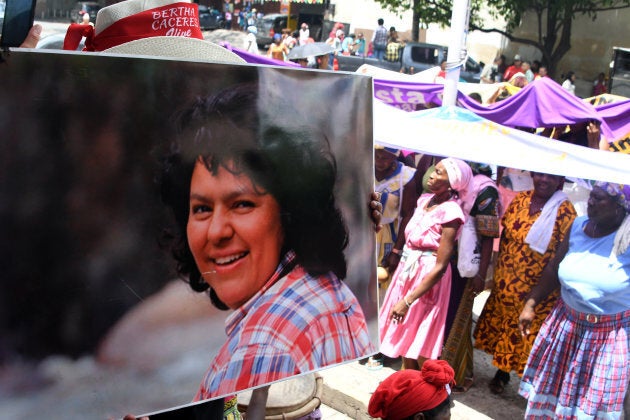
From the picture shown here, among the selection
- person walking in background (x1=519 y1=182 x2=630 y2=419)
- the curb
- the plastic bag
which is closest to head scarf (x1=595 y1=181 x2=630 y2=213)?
person walking in background (x1=519 y1=182 x2=630 y2=419)

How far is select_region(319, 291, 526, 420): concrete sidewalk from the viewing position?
545 cm

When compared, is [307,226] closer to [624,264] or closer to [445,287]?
[624,264]

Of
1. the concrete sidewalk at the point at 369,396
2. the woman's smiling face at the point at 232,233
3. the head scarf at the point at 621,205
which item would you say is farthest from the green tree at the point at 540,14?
the woman's smiling face at the point at 232,233

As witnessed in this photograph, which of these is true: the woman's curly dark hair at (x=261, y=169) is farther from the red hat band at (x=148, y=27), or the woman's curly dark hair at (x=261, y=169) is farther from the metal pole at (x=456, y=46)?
the metal pole at (x=456, y=46)

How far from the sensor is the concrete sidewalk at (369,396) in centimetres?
545

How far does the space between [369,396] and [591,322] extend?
161cm

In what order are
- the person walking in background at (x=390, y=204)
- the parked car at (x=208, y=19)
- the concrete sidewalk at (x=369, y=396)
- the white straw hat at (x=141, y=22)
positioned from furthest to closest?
the parked car at (x=208, y=19), the person walking in background at (x=390, y=204), the concrete sidewalk at (x=369, y=396), the white straw hat at (x=141, y=22)

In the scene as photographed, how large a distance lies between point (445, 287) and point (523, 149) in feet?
3.77

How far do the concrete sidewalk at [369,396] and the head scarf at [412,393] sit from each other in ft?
7.72

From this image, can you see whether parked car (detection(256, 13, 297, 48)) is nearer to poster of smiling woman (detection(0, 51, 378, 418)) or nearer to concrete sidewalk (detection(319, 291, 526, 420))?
concrete sidewalk (detection(319, 291, 526, 420))

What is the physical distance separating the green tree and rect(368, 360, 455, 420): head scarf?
2301 cm

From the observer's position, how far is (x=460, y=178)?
5.35 metres

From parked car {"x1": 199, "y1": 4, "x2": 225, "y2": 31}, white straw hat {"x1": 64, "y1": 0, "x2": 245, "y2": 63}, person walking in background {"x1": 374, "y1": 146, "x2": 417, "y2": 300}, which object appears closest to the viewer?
white straw hat {"x1": 64, "y1": 0, "x2": 245, "y2": 63}

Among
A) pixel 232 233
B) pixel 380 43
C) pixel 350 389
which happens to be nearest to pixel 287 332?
pixel 232 233
